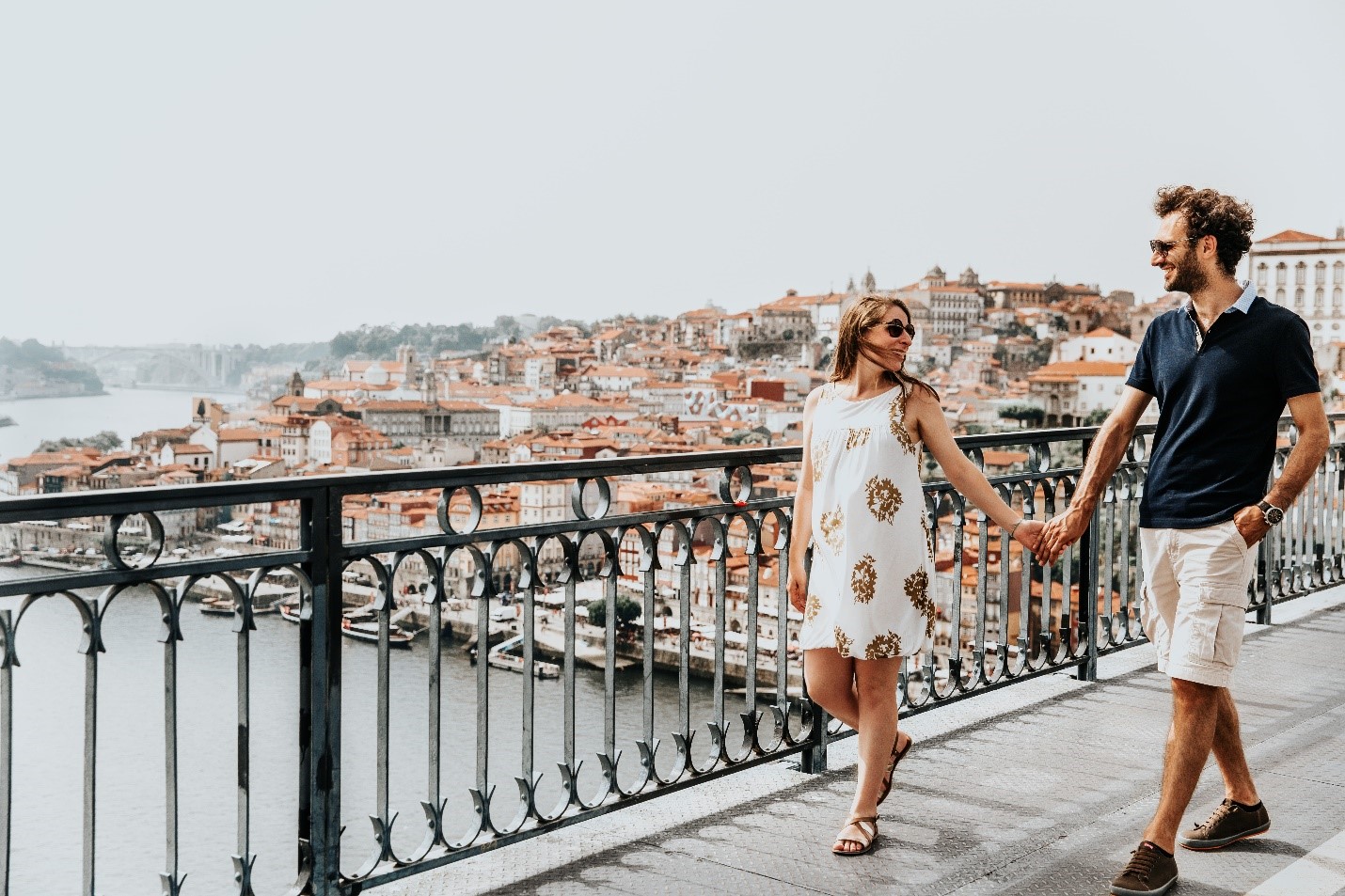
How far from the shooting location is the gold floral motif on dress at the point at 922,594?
2928mm

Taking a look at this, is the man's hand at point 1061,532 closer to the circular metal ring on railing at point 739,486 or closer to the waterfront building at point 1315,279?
the circular metal ring on railing at point 739,486

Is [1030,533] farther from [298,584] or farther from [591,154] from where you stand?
[591,154]

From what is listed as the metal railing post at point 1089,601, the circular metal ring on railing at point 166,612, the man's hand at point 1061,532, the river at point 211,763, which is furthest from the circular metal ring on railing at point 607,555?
the river at point 211,763

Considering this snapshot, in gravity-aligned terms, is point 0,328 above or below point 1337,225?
below

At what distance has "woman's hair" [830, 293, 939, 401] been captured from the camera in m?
2.92

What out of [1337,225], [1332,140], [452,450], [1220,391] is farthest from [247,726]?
[1337,225]

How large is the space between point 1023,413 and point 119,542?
7146 centimetres

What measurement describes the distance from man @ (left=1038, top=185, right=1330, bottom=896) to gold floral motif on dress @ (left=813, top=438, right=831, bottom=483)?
71cm

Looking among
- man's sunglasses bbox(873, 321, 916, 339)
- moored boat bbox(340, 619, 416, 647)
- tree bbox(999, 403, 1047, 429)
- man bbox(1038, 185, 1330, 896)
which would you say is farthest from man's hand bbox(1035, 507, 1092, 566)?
tree bbox(999, 403, 1047, 429)

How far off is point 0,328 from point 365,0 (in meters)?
37.4

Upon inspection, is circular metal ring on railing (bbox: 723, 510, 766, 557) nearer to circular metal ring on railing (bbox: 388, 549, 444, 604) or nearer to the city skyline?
circular metal ring on railing (bbox: 388, 549, 444, 604)

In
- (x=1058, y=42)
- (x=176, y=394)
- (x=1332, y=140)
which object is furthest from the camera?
(x=1058, y=42)

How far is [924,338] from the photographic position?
283ft

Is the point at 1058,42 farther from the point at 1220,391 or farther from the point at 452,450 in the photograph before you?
the point at 1220,391
